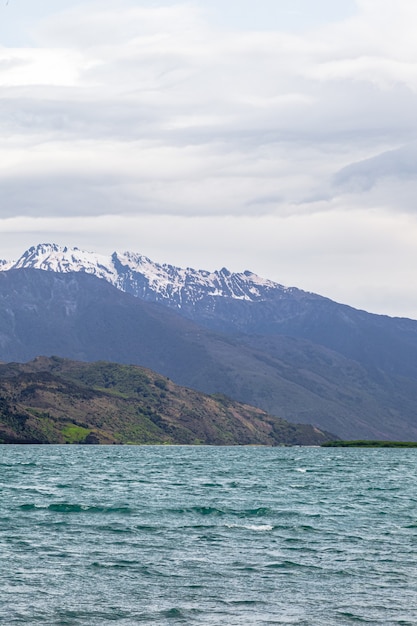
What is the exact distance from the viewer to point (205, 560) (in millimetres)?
71125

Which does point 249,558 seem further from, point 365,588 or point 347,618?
point 347,618

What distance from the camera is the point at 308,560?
7200 cm

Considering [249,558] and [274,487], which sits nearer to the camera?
[249,558]

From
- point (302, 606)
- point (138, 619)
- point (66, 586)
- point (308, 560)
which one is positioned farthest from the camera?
point (308, 560)

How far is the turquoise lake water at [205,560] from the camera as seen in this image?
54656 mm

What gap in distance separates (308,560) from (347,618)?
18692 mm

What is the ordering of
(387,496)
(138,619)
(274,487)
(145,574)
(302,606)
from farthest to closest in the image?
1. (274,487)
2. (387,496)
3. (145,574)
4. (302,606)
5. (138,619)

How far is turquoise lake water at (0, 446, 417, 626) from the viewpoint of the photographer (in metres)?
54.7

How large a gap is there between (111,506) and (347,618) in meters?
59.2

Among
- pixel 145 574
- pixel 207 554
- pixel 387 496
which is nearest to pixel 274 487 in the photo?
pixel 387 496

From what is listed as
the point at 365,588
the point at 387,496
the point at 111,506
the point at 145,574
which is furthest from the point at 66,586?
the point at 387,496

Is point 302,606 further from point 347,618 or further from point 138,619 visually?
point 138,619

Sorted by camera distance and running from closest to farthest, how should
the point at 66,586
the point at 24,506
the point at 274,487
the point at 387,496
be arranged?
the point at 66,586 < the point at 24,506 < the point at 387,496 < the point at 274,487

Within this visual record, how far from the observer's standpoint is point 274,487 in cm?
15150
